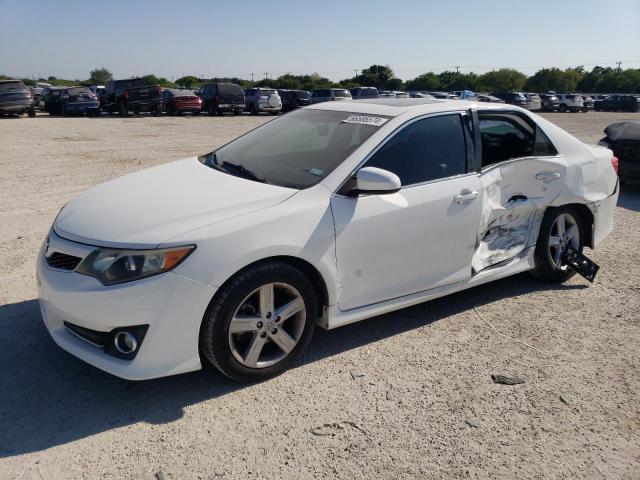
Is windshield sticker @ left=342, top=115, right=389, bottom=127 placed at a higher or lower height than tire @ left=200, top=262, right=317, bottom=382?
higher

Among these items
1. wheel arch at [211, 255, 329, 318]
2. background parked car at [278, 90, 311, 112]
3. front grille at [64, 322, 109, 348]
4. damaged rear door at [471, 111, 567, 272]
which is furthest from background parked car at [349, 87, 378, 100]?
front grille at [64, 322, 109, 348]

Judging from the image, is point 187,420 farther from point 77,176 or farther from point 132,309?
point 77,176

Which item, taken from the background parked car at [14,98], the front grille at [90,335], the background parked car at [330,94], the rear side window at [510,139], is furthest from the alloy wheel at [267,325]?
the background parked car at [330,94]

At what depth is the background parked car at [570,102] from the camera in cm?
4056

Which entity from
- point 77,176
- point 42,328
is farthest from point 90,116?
point 42,328

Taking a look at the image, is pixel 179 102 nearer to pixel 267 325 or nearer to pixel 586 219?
pixel 586 219

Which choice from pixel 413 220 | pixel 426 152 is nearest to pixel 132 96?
pixel 426 152

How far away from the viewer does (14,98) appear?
2380cm

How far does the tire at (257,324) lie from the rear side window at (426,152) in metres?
0.98

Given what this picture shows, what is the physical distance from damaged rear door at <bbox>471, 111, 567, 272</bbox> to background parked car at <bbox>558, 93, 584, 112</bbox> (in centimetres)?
4087

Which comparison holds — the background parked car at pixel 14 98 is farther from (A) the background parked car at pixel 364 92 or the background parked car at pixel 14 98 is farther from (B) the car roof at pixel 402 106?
(B) the car roof at pixel 402 106

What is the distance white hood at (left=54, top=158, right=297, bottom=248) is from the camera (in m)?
2.89

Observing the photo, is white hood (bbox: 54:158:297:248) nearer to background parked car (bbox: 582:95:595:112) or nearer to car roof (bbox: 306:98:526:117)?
car roof (bbox: 306:98:526:117)

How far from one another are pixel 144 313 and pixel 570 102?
44.0 metres
